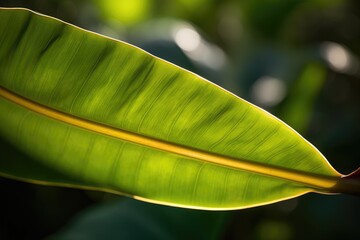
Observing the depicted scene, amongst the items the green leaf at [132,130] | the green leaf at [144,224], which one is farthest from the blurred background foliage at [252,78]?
the green leaf at [132,130]

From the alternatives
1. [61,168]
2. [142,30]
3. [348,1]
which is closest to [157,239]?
[61,168]

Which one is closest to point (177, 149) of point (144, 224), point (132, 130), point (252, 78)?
point (132, 130)

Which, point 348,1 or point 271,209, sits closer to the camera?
point 271,209

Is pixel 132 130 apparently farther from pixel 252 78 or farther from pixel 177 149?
pixel 252 78

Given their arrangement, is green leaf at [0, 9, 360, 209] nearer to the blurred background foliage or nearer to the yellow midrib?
the yellow midrib

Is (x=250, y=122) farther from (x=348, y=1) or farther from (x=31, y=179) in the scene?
(x=348, y=1)

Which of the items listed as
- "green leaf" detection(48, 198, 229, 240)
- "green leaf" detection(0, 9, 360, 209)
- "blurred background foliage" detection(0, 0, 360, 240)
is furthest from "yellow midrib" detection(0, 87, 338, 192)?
"blurred background foliage" detection(0, 0, 360, 240)

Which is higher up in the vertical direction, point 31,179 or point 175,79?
point 175,79
